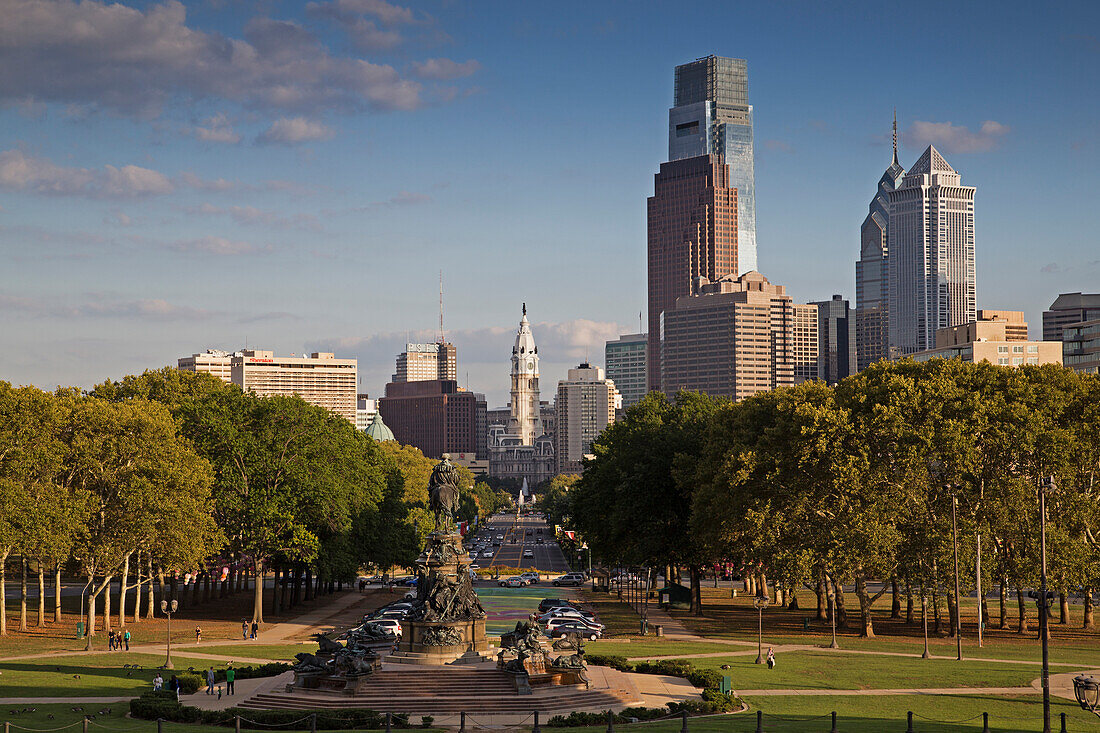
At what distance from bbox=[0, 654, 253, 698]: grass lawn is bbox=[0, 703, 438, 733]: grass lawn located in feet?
13.7

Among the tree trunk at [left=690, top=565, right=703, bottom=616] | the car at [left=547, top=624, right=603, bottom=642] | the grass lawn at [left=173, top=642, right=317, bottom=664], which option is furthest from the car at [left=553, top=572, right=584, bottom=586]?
the grass lawn at [left=173, top=642, right=317, bottom=664]

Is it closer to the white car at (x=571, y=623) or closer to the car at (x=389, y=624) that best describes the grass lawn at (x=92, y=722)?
the car at (x=389, y=624)

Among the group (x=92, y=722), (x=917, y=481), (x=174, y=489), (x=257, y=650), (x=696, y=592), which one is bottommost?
(x=257, y=650)

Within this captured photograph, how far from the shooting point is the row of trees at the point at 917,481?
7288 cm

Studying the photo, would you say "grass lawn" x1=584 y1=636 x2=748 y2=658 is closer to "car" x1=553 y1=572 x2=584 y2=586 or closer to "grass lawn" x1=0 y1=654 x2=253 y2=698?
"grass lawn" x1=0 y1=654 x2=253 y2=698

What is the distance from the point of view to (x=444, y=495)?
62.1 metres

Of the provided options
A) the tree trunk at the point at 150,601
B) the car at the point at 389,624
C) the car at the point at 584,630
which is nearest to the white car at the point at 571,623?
the car at the point at 584,630

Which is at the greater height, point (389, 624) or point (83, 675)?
Result: point (83, 675)

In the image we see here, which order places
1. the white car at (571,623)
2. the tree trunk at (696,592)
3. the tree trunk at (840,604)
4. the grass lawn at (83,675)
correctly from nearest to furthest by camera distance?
the grass lawn at (83,675) < the white car at (571,623) < the tree trunk at (840,604) < the tree trunk at (696,592)

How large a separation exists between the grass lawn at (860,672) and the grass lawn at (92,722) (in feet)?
67.4

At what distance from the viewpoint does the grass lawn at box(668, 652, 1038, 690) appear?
56219mm

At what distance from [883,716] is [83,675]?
3952 centimetres

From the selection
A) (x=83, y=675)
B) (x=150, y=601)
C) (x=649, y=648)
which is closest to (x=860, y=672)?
(x=649, y=648)

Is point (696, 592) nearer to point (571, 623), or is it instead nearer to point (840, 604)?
point (840, 604)
